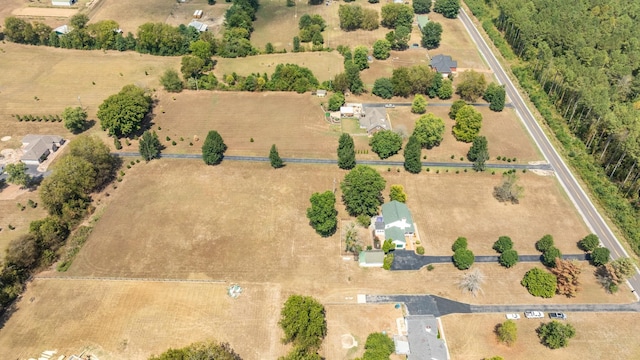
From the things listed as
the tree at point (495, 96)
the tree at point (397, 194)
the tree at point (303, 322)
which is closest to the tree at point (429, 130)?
the tree at point (397, 194)

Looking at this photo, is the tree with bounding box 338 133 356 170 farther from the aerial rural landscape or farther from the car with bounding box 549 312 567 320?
the car with bounding box 549 312 567 320

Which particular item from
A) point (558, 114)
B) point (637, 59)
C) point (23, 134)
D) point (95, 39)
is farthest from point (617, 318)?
point (95, 39)

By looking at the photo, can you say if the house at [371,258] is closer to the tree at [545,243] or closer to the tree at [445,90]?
the tree at [545,243]

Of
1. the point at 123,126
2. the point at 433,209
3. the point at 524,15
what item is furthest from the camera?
the point at 524,15

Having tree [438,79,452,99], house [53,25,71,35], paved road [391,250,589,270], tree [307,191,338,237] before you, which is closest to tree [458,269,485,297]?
paved road [391,250,589,270]

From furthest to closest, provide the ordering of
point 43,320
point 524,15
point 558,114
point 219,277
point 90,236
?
point 524,15 → point 558,114 → point 90,236 → point 219,277 → point 43,320

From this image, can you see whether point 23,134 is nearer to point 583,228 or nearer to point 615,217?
point 583,228

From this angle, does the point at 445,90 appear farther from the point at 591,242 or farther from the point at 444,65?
the point at 591,242
